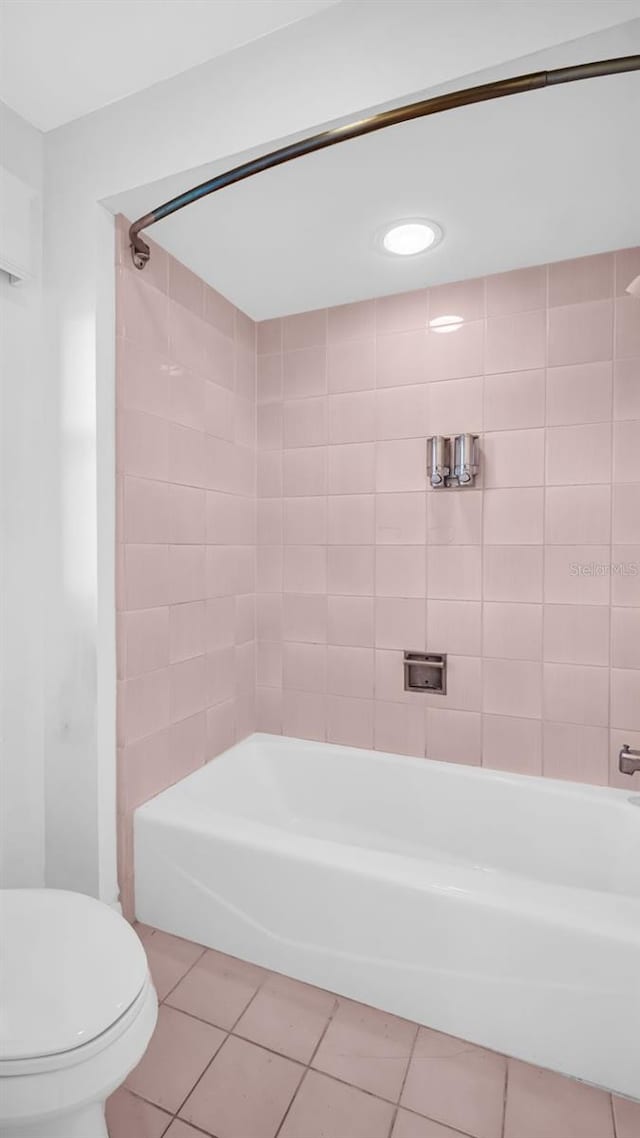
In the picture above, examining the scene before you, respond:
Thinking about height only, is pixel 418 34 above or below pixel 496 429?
above

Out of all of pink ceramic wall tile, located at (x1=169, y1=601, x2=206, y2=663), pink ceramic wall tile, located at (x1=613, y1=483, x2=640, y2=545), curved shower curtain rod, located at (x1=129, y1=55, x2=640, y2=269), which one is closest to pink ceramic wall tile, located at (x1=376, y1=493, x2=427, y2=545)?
pink ceramic wall tile, located at (x1=613, y1=483, x2=640, y2=545)

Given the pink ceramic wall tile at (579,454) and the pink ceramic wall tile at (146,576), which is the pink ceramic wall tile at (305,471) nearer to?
the pink ceramic wall tile at (146,576)

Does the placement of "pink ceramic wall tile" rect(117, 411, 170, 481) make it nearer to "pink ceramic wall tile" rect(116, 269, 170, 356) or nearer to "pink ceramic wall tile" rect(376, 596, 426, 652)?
"pink ceramic wall tile" rect(116, 269, 170, 356)

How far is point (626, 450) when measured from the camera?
187 cm

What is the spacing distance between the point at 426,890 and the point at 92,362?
1710mm

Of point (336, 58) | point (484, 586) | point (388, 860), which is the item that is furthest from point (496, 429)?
point (388, 860)

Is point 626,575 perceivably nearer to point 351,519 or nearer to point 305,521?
point 351,519

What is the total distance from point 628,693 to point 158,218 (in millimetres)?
2080

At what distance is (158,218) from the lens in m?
1.50

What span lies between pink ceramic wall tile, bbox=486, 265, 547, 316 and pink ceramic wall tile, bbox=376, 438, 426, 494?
545 mm

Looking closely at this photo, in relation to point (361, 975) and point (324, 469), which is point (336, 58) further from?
point (361, 975)

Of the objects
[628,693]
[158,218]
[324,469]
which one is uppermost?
[158,218]

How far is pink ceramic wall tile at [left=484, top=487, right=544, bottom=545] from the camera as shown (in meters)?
2.00

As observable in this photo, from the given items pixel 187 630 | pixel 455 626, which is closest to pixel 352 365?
pixel 455 626
